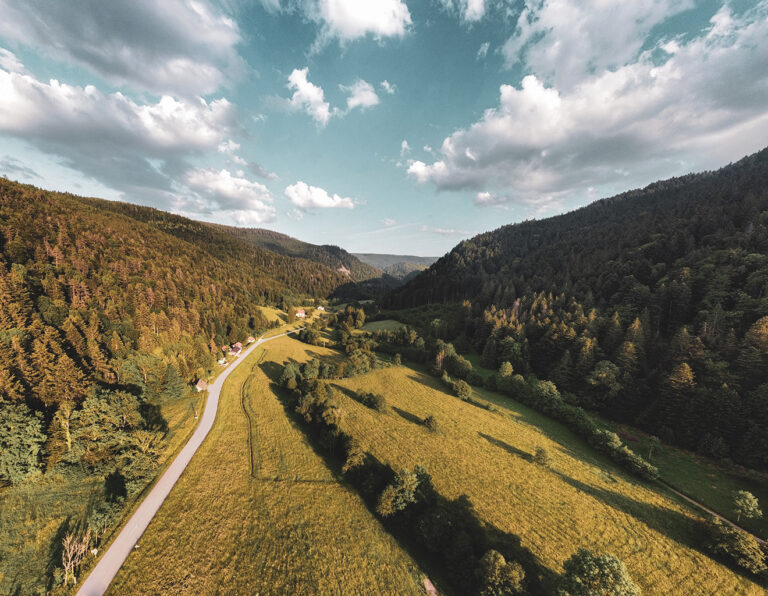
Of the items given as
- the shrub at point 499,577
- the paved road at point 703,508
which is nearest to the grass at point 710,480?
the paved road at point 703,508

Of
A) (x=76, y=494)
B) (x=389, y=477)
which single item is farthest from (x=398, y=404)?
(x=76, y=494)

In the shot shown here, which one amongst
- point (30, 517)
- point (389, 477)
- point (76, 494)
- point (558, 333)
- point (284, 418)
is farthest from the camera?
point (558, 333)

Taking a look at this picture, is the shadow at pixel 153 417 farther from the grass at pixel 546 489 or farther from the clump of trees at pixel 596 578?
the clump of trees at pixel 596 578

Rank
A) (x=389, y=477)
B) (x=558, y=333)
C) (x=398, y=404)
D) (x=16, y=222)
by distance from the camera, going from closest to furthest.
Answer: (x=389, y=477), (x=398, y=404), (x=16, y=222), (x=558, y=333)

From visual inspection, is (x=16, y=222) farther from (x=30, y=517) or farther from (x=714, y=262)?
(x=714, y=262)

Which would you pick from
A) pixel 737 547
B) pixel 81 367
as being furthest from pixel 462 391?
pixel 81 367

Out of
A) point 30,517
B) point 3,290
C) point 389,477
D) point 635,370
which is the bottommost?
point 389,477
